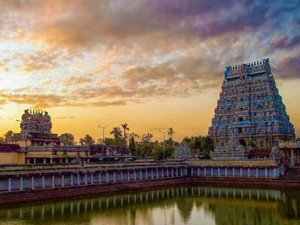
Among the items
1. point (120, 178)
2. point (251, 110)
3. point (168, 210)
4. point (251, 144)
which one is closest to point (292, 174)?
point (120, 178)

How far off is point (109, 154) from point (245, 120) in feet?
128

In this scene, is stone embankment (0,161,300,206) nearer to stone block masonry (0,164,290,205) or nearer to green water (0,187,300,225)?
stone block masonry (0,164,290,205)

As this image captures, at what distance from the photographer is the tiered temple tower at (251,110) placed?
102875mm

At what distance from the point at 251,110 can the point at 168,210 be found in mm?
67705

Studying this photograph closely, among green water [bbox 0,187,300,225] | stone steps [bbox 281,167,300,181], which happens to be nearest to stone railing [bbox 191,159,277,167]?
stone steps [bbox 281,167,300,181]

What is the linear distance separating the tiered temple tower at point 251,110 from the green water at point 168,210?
44.9 m

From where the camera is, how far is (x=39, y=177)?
49.7 metres

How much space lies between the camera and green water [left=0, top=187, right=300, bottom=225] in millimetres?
38219

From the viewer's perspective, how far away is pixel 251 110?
107m

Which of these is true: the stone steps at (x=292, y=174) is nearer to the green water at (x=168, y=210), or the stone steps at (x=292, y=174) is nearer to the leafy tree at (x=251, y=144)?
the green water at (x=168, y=210)

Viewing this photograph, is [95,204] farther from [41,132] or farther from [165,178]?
[41,132]

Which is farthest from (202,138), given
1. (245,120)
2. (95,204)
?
(95,204)

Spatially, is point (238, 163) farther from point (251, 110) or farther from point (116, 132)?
point (116, 132)

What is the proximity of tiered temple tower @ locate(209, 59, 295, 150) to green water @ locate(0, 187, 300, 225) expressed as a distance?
44.9m
